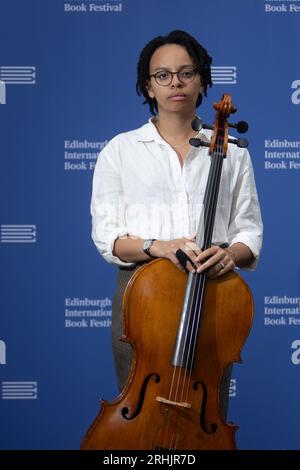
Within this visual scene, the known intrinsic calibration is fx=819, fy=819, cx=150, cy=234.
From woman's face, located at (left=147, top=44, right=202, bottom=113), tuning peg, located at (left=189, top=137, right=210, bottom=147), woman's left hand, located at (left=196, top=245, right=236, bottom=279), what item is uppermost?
woman's face, located at (left=147, top=44, right=202, bottom=113)

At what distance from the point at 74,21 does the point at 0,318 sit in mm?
1246

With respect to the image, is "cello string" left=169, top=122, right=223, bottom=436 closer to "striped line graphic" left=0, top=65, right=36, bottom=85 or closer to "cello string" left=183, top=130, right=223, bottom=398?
"cello string" left=183, top=130, right=223, bottom=398

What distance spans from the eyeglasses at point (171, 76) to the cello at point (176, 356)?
0.35 metres

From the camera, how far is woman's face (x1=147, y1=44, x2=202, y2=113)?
2.30 meters

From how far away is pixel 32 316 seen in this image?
3354mm

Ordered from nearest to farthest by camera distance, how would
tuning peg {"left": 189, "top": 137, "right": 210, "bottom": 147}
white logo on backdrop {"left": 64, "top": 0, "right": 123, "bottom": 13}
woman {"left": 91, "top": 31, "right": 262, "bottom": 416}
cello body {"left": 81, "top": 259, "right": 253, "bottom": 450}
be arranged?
cello body {"left": 81, "top": 259, "right": 253, "bottom": 450} → tuning peg {"left": 189, "top": 137, "right": 210, "bottom": 147} → woman {"left": 91, "top": 31, "right": 262, "bottom": 416} → white logo on backdrop {"left": 64, "top": 0, "right": 123, "bottom": 13}

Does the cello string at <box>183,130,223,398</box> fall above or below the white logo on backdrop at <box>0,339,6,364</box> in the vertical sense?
above

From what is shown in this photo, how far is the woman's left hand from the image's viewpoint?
6.92 feet

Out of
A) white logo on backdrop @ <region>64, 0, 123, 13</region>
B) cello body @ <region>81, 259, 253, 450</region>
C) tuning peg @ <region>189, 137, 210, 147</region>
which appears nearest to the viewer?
cello body @ <region>81, 259, 253, 450</region>

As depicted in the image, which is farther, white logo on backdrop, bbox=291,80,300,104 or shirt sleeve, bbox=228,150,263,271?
white logo on backdrop, bbox=291,80,300,104

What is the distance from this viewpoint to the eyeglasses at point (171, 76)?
2.31 meters

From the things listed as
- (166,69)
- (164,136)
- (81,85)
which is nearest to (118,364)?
(164,136)

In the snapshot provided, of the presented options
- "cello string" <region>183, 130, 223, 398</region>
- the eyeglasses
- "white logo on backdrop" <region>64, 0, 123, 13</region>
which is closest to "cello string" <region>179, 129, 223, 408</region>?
"cello string" <region>183, 130, 223, 398</region>

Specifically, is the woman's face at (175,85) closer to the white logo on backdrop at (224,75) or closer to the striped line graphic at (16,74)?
the white logo on backdrop at (224,75)
